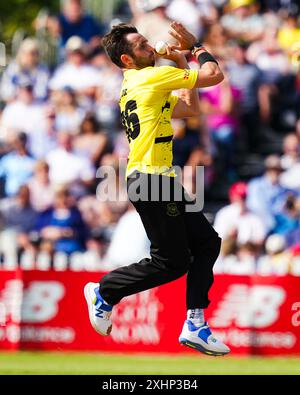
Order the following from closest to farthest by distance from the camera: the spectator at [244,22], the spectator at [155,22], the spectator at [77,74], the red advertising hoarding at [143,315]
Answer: the red advertising hoarding at [143,315]
the spectator at [155,22]
the spectator at [77,74]
the spectator at [244,22]

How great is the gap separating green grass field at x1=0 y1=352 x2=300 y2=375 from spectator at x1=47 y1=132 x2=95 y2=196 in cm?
324

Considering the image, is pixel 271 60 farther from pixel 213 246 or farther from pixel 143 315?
pixel 213 246

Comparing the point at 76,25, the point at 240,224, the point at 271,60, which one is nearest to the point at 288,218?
the point at 240,224

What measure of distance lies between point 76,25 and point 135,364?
7.09 meters

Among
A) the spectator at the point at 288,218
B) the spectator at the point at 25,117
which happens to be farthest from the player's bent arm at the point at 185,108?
the spectator at the point at 25,117

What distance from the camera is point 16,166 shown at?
54.1 feet

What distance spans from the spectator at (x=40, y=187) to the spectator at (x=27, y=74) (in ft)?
5.29

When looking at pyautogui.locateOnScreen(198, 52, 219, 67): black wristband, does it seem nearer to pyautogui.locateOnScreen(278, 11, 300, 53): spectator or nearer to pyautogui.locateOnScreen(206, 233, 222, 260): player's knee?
pyautogui.locateOnScreen(206, 233, 222, 260): player's knee

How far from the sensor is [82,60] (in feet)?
57.3

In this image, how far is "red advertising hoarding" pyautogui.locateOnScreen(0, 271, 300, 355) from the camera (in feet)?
45.4

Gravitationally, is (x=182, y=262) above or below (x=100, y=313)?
above

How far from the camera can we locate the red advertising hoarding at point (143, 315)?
1383cm

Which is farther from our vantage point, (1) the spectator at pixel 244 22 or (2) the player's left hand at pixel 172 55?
(1) the spectator at pixel 244 22

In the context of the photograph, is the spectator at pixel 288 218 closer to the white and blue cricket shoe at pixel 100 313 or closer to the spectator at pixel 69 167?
the spectator at pixel 69 167
